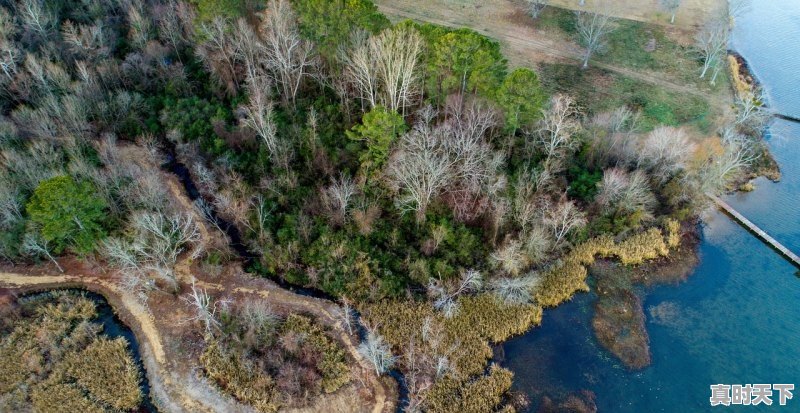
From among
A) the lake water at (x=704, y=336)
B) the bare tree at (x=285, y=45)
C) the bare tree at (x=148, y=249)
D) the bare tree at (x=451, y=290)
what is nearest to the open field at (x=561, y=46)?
the lake water at (x=704, y=336)

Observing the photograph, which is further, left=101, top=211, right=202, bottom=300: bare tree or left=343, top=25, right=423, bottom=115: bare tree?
left=343, top=25, right=423, bottom=115: bare tree

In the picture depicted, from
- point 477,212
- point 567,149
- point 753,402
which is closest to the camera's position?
point 753,402

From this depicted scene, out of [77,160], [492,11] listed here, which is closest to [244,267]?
[77,160]

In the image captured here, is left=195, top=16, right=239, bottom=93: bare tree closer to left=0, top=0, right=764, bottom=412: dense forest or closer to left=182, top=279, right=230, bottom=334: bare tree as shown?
left=0, top=0, right=764, bottom=412: dense forest

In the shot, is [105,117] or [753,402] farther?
[105,117]

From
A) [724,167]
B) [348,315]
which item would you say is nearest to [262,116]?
[348,315]

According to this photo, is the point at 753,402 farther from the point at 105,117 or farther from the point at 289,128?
the point at 105,117

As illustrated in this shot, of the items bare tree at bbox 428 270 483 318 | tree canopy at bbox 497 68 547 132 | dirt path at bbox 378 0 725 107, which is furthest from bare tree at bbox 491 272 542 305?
dirt path at bbox 378 0 725 107
